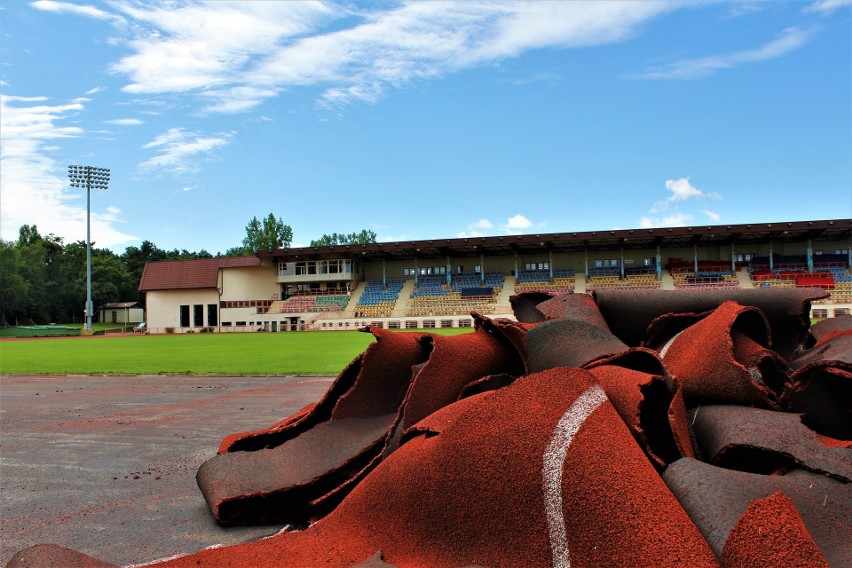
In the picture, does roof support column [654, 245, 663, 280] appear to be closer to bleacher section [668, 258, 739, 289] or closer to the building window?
bleacher section [668, 258, 739, 289]

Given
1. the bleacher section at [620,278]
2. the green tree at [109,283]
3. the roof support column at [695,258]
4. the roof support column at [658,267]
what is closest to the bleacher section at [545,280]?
the bleacher section at [620,278]

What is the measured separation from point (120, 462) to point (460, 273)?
53904 millimetres

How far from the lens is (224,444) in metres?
4.81

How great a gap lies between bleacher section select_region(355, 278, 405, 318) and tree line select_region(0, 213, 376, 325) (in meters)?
32.8

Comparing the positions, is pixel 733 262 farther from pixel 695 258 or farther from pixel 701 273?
pixel 695 258

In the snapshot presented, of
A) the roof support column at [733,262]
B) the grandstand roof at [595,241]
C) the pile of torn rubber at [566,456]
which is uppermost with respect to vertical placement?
the grandstand roof at [595,241]

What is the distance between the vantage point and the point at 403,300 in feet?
181

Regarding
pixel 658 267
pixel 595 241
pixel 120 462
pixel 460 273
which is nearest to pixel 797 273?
pixel 658 267

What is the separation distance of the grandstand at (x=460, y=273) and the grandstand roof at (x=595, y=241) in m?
0.10

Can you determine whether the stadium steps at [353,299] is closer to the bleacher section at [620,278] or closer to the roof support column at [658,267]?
the bleacher section at [620,278]

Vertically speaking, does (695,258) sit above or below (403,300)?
above

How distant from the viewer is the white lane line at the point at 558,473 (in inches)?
86.0

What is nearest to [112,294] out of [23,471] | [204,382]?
[204,382]

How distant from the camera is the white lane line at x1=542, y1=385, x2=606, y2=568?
2.18 meters
